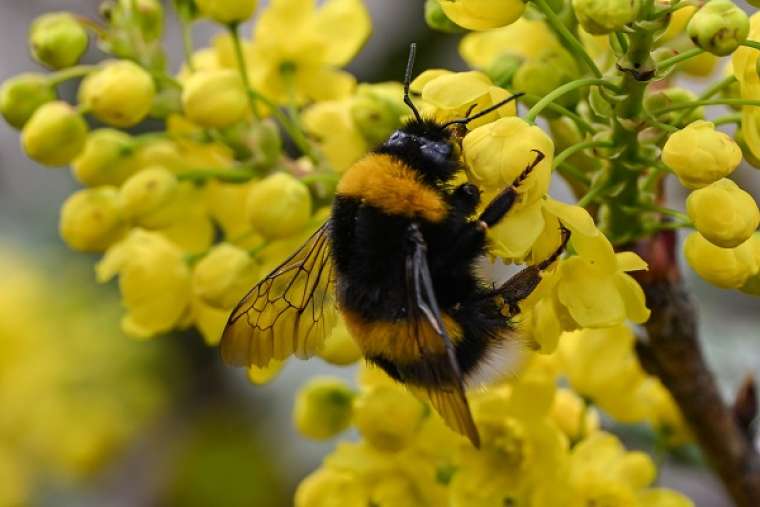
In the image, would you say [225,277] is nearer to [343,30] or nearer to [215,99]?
[215,99]

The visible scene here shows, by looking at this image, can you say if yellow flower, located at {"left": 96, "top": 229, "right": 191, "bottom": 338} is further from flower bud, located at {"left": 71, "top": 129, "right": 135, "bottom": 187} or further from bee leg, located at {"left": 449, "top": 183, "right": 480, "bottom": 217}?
bee leg, located at {"left": 449, "top": 183, "right": 480, "bottom": 217}

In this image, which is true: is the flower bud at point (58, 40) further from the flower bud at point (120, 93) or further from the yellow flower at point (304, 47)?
the yellow flower at point (304, 47)

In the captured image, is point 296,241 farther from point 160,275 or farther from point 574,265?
point 574,265

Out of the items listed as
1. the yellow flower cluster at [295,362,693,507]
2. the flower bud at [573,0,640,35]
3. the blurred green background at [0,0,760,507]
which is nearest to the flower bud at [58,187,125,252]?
the yellow flower cluster at [295,362,693,507]

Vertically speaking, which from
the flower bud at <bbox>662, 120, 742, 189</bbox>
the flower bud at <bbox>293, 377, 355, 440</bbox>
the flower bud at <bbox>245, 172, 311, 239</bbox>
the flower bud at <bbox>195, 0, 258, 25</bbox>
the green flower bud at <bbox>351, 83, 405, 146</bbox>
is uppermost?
the flower bud at <bbox>662, 120, 742, 189</bbox>

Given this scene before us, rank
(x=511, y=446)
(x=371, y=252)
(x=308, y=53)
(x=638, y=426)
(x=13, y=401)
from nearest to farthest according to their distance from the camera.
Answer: (x=371, y=252) < (x=511, y=446) < (x=308, y=53) < (x=638, y=426) < (x=13, y=401)

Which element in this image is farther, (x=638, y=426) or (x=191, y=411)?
(x=191, y=411)

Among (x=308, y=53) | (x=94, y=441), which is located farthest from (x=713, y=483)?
(x=94, y=441)
